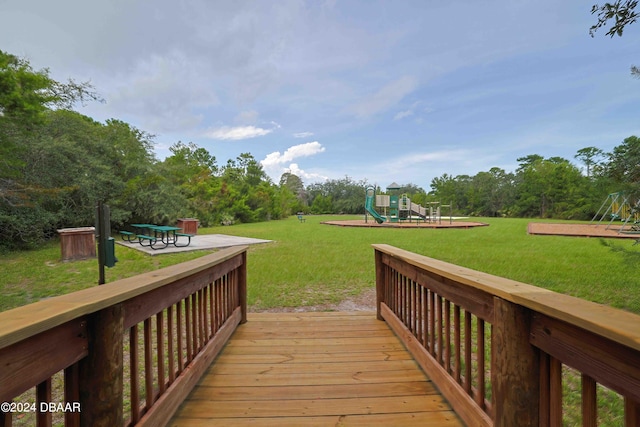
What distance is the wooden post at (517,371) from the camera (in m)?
1.08

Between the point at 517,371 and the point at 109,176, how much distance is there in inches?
508

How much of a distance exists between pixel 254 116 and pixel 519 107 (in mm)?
15057

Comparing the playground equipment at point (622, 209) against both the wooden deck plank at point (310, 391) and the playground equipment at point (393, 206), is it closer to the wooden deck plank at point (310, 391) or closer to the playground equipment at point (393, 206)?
the wooden deck plank at point (310, 391)

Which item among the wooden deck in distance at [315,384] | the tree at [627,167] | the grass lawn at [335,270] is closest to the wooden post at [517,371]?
the wooden deck in distance at [315,384]

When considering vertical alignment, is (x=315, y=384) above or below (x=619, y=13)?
below

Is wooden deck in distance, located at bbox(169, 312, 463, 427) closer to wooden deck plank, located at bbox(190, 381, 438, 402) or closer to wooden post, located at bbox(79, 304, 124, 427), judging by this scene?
wooden deck plank, located at bbox(190, 381, 438, 402)

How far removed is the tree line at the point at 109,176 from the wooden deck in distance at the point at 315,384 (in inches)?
113

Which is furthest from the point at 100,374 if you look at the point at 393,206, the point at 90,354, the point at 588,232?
the point at 393,206

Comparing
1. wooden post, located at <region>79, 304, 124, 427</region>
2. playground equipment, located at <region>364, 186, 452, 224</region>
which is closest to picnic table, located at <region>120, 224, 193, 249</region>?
wooden post, located at <region>79, 304, 124, 427</region>

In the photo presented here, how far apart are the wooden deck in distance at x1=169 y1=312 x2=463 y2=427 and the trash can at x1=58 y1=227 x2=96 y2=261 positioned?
6035 millimetres

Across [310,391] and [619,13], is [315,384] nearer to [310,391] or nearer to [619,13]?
[310,391]

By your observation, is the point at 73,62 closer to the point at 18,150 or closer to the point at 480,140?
the point at 18,150

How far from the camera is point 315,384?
6.19 feet

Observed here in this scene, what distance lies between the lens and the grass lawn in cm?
388
